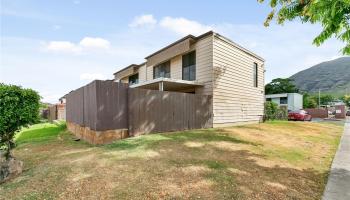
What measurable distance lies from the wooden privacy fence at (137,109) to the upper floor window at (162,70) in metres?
5.55

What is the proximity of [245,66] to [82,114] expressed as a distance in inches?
474

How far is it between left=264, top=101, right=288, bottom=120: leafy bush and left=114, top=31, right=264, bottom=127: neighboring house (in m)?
4.11

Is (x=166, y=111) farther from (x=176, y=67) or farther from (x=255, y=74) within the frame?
(x=255, y=74)

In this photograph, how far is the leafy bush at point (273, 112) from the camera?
21.6 meters

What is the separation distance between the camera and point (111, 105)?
27.3ft

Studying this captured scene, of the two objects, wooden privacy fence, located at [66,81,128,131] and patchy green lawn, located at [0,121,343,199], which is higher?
wooden privacy fence, located at [66,81,128,131]

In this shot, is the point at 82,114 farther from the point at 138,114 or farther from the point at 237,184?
the point at 237,184

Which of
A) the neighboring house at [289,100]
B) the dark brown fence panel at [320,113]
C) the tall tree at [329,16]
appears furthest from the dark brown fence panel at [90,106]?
the dark brown fence panel at [320,113]

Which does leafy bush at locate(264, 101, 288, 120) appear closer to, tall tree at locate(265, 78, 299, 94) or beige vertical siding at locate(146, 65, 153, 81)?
beige vertical siding at locate(146, 65, 153, 81)

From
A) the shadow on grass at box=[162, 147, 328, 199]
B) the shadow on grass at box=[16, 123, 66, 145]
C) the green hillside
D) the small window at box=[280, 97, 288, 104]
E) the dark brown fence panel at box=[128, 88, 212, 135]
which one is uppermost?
the green hillside

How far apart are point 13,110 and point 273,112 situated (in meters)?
23.3

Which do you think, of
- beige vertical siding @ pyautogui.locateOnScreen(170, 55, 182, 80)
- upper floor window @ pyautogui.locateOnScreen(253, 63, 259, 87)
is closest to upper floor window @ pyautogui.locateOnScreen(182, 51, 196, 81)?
beige vertical siding @ pyautogui.locateOnScreen(170, 55, 182, 80)

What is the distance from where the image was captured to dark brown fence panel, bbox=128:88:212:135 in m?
9.20

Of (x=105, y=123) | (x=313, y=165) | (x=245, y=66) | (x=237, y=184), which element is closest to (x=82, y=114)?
(x=105, y=123)
